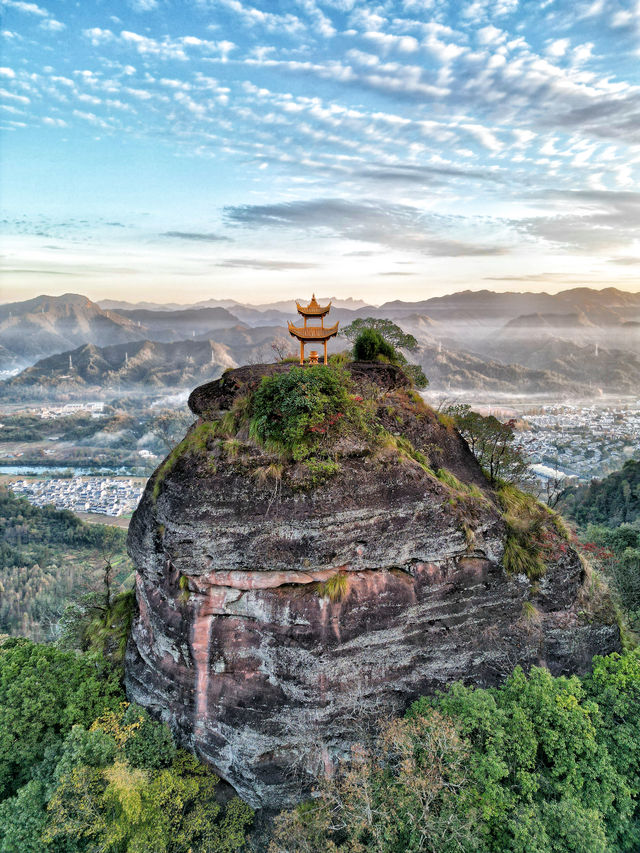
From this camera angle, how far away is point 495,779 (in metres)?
12.3

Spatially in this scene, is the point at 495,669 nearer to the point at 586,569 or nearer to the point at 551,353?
the point at 586,569

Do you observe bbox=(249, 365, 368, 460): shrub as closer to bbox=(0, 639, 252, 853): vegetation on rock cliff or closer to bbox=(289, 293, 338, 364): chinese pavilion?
bbox=(289, 293, 338, 364): chinese pavilion

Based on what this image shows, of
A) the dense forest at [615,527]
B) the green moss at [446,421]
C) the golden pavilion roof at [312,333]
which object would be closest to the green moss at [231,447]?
the golden pavilion roof at [312,333]

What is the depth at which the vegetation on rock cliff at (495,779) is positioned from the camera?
11.8 metres

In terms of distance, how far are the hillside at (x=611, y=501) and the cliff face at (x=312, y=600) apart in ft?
106

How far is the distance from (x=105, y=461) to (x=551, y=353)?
15884cm

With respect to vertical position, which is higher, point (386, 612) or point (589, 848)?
point (386, 612)

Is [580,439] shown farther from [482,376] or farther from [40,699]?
[40,699]

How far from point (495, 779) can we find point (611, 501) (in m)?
43.8

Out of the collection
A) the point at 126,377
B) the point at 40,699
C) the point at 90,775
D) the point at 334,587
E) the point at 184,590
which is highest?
the point at 334,587

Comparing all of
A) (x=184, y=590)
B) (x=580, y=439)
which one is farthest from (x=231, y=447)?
(x=580, y=439)

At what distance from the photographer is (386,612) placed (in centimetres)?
1445

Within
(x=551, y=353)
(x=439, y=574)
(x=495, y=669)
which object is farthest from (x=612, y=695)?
(x=551, y=353)

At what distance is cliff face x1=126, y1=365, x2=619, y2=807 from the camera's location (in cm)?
1389
